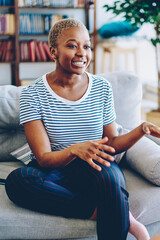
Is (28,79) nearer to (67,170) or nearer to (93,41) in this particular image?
(93,41)

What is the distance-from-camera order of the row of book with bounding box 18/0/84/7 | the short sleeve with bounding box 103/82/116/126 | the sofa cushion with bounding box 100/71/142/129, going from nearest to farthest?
1. the short sleeve with bounding box 103/82/116/126
2. the sofa cushion with bounding box 100/71/142/129
3. the row of book with bounding box 18/0/84/7

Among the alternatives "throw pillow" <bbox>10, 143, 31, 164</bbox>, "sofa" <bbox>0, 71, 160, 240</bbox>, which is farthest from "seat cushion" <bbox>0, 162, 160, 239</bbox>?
"throw pillow" <bbox>10, 143, 31, 164</bbox>

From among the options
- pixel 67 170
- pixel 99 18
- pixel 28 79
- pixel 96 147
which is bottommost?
pixel 28 79

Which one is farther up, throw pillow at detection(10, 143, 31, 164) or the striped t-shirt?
the striped t-shirt

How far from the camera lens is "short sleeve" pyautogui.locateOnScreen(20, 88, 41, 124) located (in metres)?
1.28

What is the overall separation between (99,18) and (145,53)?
0.88m

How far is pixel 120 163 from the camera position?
61.2 inches

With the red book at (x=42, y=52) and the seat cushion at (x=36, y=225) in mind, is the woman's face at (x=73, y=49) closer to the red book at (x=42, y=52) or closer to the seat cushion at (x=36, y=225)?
the seat cushion at (x=36, y=225)

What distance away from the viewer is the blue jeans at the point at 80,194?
108 centimetres

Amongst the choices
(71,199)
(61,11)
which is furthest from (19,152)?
(61,11)

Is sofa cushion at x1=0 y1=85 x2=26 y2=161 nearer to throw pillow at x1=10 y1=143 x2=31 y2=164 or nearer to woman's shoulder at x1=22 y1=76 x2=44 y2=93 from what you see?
throw pillow at x1=10 y1=143 x2=31 y2=164

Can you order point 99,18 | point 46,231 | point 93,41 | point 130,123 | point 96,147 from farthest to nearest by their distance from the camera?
point 99,18, point 93,41, point 130,123, point 46,231, point 96,147

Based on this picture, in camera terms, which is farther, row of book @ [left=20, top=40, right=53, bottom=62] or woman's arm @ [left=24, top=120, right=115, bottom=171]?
row of book @ [left=20, top=40, right=53, bottom=62]

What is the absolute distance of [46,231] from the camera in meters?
1.16
